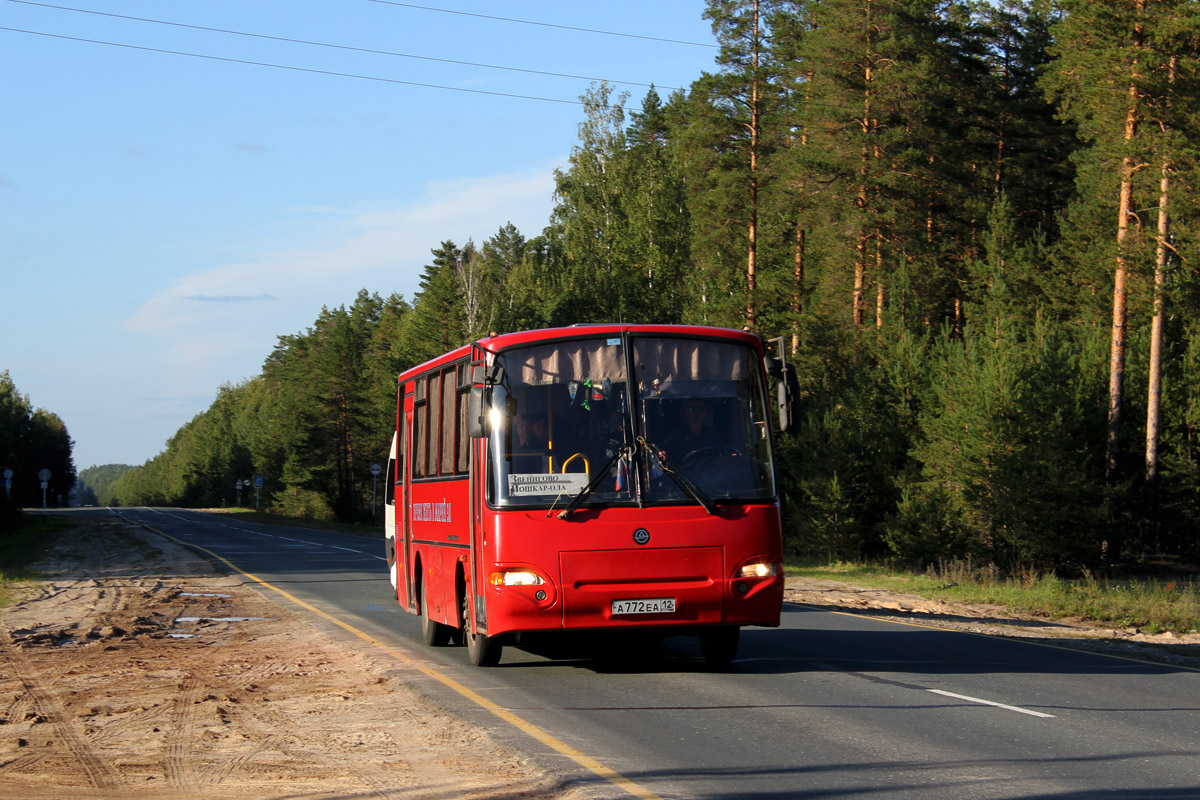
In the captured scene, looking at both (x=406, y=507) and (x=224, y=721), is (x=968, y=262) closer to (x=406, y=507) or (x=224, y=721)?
(x=406, y=507)

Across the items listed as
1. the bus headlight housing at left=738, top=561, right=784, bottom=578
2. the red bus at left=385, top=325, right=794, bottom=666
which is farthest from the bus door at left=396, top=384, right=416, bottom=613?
the bus headlight housing at left=738, top=561, right=784, bottom=578

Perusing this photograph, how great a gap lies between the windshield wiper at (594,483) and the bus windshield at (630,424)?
1 centimetres

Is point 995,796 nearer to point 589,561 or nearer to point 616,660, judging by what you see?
point 589,561

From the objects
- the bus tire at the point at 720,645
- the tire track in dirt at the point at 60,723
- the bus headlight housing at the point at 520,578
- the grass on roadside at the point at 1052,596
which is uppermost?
the bus headlight housing at the point at 520,578

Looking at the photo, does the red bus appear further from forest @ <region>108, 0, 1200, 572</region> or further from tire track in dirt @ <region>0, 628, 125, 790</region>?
forest @ <region>108, 0, 1200, 572</region>

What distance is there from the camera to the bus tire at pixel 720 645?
11961mm

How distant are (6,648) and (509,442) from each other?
310 inches

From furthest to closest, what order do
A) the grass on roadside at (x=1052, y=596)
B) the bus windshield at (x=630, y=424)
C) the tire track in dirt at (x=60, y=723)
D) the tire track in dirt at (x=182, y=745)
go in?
the grass on roadside at (x=1052, y=596), the bus windshield at (x=630, y=424), the tire track in dirt at (x=60, y=723), the tire track in dirt at (x=182, y=745)

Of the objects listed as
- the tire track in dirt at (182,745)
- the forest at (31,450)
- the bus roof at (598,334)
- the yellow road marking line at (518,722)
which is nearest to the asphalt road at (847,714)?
the yellow road marking line at (518,722)

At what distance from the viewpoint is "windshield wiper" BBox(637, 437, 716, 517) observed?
10.8 m

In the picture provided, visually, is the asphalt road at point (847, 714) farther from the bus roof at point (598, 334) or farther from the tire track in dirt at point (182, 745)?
the bus roof at point (598, 334)

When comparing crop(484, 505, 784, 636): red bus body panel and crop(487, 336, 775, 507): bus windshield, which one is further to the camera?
crop(487, 336, 775, 507): bus windshield

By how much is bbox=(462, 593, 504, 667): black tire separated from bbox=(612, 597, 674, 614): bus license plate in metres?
1.69

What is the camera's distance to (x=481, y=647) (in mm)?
11969
